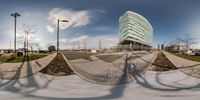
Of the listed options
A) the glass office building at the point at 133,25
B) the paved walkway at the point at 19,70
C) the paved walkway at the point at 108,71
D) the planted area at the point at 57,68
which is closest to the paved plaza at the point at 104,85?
the paved walkway at the point at 108,71

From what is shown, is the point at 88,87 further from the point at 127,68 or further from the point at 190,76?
the point at 190,76

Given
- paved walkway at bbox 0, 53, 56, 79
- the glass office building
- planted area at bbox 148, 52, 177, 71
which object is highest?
the glass office building

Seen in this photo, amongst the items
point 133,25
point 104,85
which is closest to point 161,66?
point 133,25

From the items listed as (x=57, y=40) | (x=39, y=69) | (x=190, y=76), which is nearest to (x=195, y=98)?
(x=190, y=76)

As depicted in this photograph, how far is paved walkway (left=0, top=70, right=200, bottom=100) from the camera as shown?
512 cm

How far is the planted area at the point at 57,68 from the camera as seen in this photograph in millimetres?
7547

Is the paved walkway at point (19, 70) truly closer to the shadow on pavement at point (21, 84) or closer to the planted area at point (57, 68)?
the shadow on pavement at point (21, 84)

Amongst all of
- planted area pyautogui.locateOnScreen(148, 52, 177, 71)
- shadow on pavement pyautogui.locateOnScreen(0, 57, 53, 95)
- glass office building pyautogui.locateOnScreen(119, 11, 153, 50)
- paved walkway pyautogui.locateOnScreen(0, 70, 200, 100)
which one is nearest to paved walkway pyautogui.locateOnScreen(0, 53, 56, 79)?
shadow on pavement pyautogui.locateOnScreen(0, 57, 53, 95)

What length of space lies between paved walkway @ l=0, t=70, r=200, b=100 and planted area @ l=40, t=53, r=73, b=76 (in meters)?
0.34

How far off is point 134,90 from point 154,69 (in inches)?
96.8

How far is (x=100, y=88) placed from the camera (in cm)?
601

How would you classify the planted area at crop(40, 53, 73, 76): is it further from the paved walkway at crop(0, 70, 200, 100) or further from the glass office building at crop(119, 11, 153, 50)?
the glass office building at crop(119, 11, 153, 50)

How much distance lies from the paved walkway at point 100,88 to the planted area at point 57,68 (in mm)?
337

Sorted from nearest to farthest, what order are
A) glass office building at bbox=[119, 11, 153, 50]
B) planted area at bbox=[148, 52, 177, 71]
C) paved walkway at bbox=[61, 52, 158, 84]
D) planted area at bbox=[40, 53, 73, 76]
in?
1. paved walkway at bbox=[61, 52, 158, 84]
2. glass office building at bbox=[119, 11, 153, 50]
3. planted area at bbox=[40, 53, 73, 76]
4. planted area at bbox=[148, 52, 177, 71]
